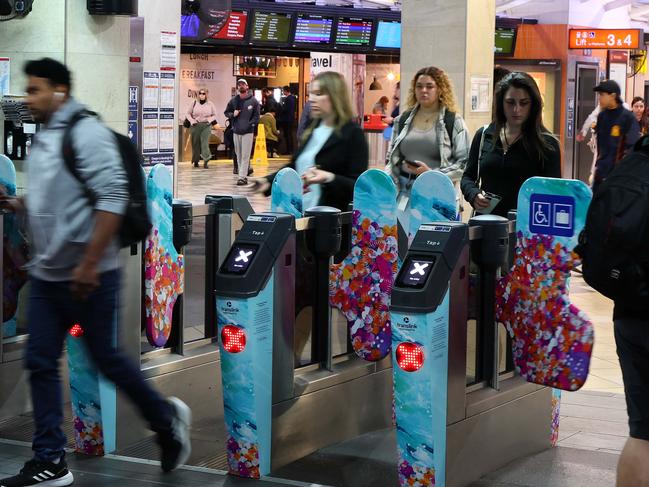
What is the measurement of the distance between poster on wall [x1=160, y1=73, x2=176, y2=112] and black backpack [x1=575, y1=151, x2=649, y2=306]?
8088 mm

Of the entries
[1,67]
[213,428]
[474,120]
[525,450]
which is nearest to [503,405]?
[525,450]

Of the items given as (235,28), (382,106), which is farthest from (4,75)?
(382,106)

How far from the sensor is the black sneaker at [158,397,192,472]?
4309mm

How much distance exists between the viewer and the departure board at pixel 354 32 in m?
20.6

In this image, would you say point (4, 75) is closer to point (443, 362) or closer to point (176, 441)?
point (176, 441)

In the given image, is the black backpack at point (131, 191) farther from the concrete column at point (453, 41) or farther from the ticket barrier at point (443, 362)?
the concrete column at point (453, 41)

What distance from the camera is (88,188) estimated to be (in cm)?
401

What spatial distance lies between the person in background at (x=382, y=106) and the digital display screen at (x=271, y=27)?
473 cm

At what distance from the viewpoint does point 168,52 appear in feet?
37.0

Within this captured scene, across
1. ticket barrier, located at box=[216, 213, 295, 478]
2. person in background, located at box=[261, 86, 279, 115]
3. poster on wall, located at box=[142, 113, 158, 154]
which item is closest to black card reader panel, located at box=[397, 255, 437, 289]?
ticket barrier, located at box=[216, 213, 295, 478]

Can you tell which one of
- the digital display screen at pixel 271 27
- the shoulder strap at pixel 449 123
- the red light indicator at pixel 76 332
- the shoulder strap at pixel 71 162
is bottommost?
the red light indicator at pixel 76 332

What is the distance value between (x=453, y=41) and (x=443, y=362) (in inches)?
275

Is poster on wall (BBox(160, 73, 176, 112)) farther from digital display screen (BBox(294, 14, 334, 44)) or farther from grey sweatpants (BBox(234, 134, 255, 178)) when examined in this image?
digital display screen (BBox(294, 14, 334, 44))

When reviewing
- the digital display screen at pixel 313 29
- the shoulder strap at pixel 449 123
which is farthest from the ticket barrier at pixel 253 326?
the digital display screen at pixel 313 29
